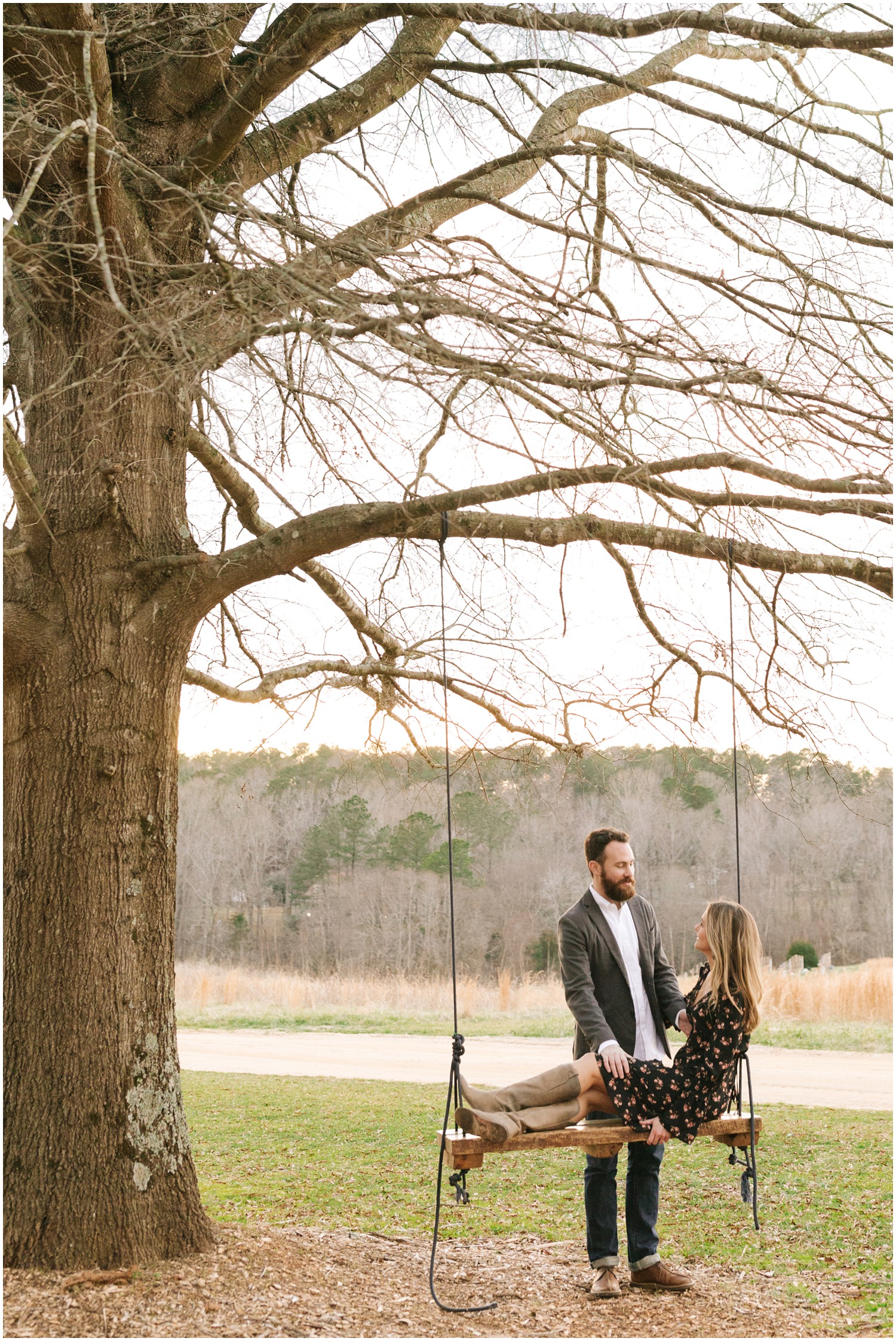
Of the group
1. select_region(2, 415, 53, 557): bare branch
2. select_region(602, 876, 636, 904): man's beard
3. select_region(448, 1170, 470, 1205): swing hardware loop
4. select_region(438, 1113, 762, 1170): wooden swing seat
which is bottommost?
select_region(448, 1170, 470, 1205): swing hardware loop

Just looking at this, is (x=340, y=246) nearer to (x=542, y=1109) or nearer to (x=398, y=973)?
(x=542, y=1109)

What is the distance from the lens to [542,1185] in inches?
305

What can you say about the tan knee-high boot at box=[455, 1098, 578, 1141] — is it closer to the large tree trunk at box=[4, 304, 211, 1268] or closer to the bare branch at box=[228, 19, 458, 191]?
the large tree trunk at box=[4, 304, 211, 1268]

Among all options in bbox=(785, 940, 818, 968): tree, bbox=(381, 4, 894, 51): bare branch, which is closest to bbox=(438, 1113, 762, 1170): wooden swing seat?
bbox=(381, 4, 894, 51): bare branch

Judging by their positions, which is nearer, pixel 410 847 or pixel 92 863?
pixel 92 863

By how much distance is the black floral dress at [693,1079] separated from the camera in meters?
4.37

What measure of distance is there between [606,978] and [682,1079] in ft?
1.60

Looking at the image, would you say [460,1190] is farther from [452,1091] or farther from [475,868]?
[475,868]

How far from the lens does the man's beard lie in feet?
15.5

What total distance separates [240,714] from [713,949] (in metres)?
3.30

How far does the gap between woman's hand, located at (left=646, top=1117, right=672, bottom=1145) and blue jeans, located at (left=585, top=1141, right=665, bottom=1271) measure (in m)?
0.27

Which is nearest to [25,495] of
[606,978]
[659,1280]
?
[606,978]

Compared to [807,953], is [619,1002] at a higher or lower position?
higher

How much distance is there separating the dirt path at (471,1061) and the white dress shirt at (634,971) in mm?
7239
